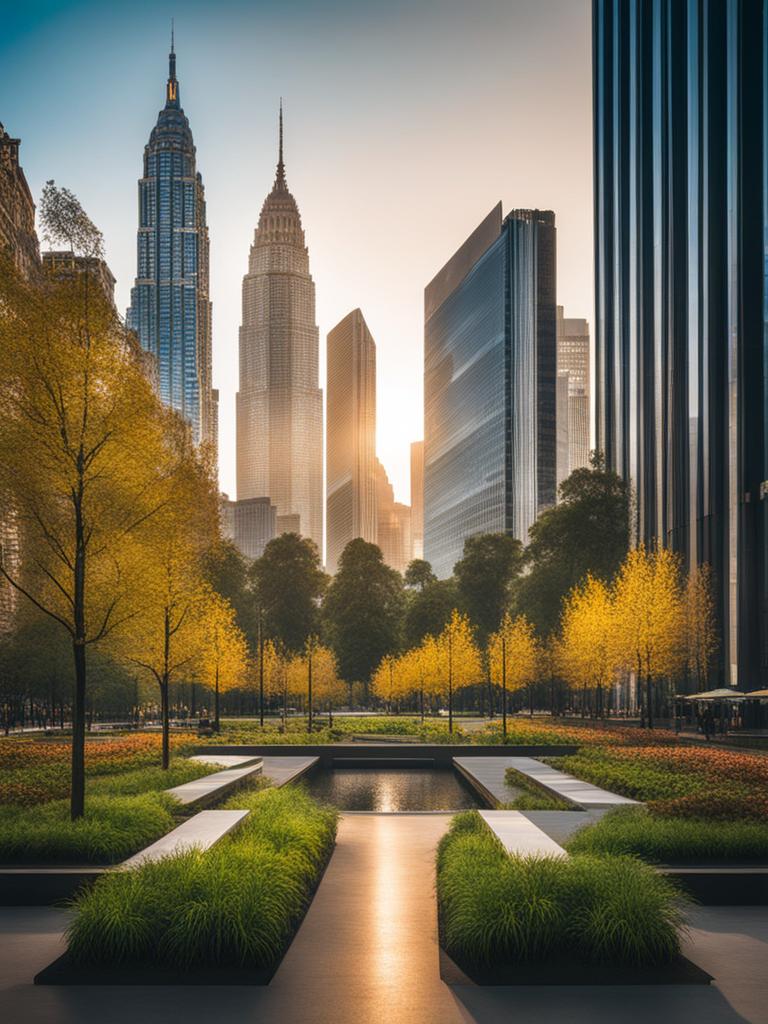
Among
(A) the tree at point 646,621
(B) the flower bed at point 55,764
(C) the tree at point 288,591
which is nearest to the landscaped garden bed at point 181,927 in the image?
(B) the flower bed at point 55,764

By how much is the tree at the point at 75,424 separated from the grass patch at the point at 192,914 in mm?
5454

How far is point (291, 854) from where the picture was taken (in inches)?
532

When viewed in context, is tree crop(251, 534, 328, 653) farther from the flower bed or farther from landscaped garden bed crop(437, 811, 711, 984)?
landscaped garden bed crop(437, 811, 711, 984)

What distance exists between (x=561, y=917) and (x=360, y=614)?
3157 inches

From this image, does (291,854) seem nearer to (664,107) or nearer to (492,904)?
(492,904)

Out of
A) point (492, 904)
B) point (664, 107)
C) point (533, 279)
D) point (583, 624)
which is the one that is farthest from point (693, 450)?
point (533, 279)

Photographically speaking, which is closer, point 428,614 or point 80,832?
point 80,832

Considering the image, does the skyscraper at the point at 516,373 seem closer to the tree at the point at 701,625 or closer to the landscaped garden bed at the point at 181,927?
the tree at the point at 701,625

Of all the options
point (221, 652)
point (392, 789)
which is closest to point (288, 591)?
point (221, 652)

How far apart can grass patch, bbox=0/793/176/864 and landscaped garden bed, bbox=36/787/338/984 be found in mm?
2937

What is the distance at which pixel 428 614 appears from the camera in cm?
9275

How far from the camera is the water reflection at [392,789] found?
93.2ft

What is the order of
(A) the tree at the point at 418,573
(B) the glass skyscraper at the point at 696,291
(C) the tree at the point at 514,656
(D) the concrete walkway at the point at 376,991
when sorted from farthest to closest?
(A) the tree at the point at 418,573, (C) the tree at the point at 514,656, (B) the glass skyscraper at the point at 696,291, (D) the concrete walkway at the point at 376,991

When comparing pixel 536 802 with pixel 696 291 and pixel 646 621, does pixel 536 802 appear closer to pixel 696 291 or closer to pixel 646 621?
pixel 646 621
